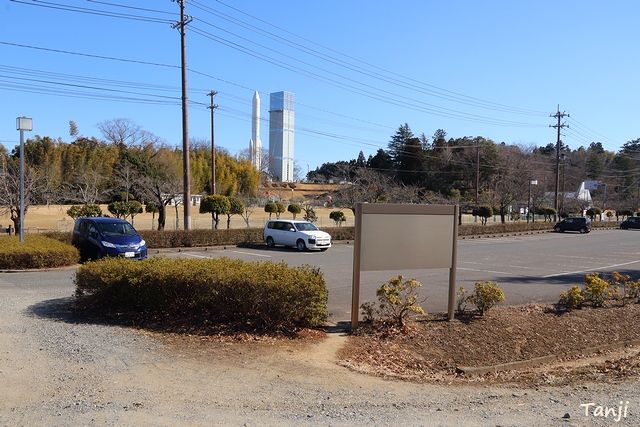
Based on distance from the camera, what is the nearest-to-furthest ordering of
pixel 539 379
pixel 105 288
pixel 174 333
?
pixel 539 379, pixel 174 333, pixel 105 288

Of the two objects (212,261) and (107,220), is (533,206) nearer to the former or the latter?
(107,220)

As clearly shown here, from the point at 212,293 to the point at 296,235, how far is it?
1810 centimetres

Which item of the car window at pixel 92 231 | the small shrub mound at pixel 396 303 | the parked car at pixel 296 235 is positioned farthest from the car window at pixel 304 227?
the small shrub mound at pixel 396 303

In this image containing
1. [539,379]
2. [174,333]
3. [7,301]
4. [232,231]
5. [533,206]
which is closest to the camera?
[539,379]

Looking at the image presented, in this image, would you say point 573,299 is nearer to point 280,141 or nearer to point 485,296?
point 485,296

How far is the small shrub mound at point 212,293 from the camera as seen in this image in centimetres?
820

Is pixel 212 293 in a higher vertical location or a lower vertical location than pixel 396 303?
higher

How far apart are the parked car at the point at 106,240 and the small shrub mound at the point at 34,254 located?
0.81 metres

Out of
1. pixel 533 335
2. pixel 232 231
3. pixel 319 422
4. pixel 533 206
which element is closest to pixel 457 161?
pixel 533 206

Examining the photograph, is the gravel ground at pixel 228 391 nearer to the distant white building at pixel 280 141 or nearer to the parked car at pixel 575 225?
the parked car at pixel 575 225

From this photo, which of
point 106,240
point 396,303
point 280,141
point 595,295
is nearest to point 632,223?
point 595,295

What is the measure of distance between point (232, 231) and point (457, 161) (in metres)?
59.1

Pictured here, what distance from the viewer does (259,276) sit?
8.38m

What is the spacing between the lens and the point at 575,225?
49875 mm
